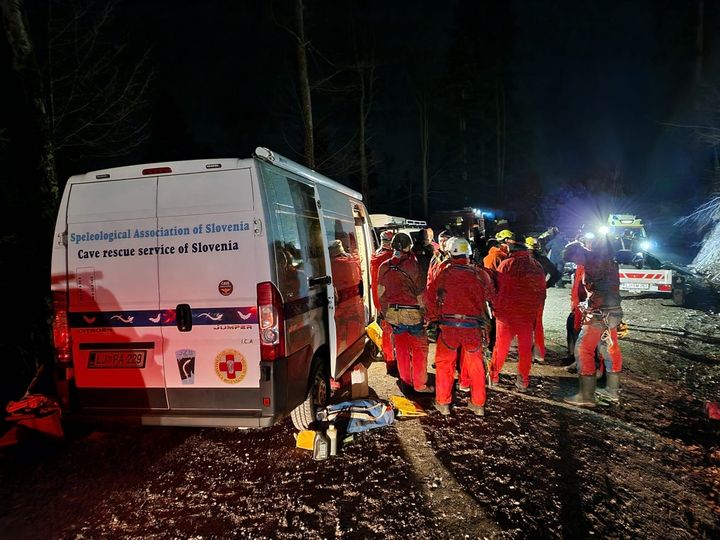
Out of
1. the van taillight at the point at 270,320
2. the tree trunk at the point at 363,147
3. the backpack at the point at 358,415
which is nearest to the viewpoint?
the van taillight at the point at 270,320

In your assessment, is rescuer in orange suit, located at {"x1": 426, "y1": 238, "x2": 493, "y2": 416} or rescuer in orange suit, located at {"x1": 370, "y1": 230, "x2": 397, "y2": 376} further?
rescuer in orange suit, located at {"x1": 370, "y1": 230, "x2": 397, "y2": 376}

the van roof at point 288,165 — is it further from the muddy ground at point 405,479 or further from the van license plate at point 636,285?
the van license plate at point 636,285

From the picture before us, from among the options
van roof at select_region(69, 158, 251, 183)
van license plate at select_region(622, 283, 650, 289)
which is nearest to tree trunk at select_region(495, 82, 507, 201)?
van license plate at select_region(622, 283, 650, 289)

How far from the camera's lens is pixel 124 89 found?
317 inches

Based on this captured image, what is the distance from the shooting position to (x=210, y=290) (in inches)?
141

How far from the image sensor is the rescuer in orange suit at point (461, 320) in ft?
15.6

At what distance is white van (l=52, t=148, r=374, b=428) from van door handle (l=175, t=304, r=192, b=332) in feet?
0.04

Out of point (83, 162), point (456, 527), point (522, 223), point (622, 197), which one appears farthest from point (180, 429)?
point (622, 197)

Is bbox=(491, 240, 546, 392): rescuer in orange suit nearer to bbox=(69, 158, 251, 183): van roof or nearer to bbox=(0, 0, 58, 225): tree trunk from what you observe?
bbox=(69, 158, 251, 183): van roof

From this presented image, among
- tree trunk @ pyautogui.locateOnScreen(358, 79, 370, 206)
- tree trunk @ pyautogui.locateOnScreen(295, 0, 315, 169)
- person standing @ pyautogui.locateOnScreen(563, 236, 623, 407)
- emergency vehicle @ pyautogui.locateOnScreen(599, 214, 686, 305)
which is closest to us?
person standing @ pyautogui.locateOnScreen(563, 236, 623, 407)

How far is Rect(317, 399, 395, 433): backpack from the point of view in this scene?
449 centimetres

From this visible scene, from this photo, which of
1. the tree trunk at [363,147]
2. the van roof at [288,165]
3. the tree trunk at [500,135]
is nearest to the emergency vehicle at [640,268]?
the van roof at [288,165]

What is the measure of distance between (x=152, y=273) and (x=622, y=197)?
39.5 metres

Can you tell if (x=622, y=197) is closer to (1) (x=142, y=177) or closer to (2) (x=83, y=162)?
(2) (x=83, y=162)
